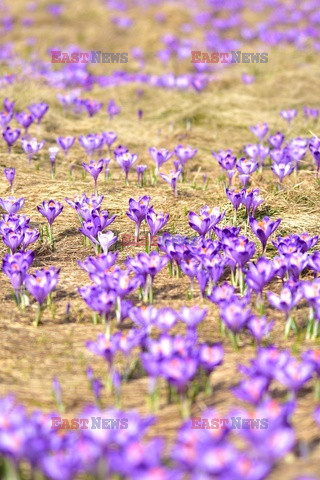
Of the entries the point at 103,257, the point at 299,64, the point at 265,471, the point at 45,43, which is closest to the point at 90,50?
the point at 45,43

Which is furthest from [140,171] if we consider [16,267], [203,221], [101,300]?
[101,300]

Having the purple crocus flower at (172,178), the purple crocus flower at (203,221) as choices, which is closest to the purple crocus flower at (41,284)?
the purple crocus flower at (203,221)

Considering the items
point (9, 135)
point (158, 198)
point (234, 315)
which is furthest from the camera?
point (9, 135)

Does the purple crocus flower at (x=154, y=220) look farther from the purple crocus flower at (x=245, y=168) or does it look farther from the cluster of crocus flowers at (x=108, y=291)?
the purple crocus flower at (x=245, y=168)

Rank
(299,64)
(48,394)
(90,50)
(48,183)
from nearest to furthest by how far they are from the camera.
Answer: (48,394), (48,183), (299,64), (90,50)

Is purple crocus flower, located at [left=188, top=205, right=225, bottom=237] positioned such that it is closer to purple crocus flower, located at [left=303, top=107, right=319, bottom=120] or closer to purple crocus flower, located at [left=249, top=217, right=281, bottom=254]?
purple crocus flower, located at [left=249, top=217, right=281, bottom=254]

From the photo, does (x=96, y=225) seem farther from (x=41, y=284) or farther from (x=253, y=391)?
(x=253, y=391)

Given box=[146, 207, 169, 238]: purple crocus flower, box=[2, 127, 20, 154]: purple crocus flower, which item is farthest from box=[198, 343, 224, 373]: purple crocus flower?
box=[2, 127, 20, 154]: purple crocus flower

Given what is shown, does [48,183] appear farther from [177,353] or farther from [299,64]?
[299,64]
